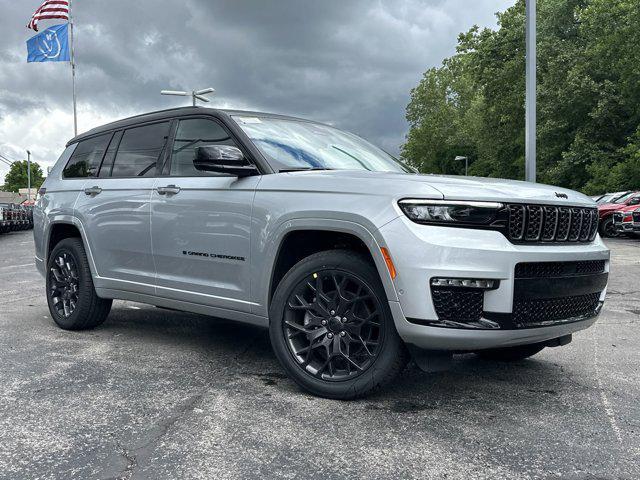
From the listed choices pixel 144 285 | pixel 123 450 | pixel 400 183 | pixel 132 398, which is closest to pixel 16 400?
pixel 132 398

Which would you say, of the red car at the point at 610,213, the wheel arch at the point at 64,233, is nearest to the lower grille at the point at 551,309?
the wheel arch at the point at 64,233

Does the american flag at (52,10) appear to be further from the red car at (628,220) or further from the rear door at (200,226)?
the rear door at (200,226)

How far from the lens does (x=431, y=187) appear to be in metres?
3.36

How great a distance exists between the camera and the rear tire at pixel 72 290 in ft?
18.2

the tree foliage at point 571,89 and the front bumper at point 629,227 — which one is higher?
the tree foliage at point 571,89

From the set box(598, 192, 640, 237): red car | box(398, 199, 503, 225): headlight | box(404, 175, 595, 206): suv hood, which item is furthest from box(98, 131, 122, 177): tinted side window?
box(598, 192, 640, 237): red car

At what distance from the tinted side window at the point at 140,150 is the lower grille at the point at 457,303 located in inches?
103

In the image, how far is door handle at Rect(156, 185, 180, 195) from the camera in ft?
15.1

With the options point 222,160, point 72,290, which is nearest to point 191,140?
point 222,160

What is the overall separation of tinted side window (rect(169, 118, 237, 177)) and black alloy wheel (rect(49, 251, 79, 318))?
1557 millimetres

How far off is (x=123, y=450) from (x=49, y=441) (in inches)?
15.3

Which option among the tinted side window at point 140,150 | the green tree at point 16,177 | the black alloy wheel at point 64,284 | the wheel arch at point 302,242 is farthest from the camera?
the green tree at point 16,177

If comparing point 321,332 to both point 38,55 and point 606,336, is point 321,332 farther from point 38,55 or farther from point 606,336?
point 38,55

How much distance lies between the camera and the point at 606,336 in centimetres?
571
